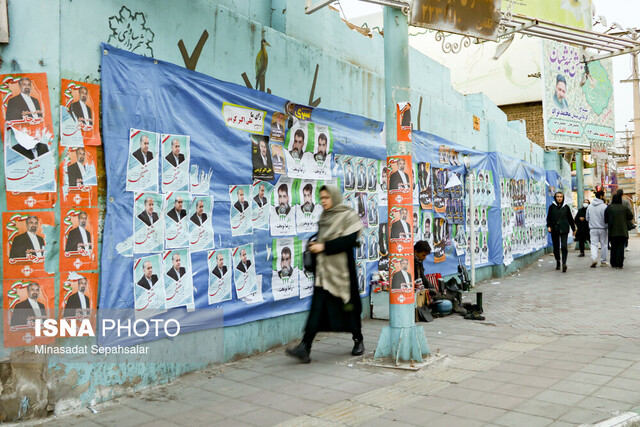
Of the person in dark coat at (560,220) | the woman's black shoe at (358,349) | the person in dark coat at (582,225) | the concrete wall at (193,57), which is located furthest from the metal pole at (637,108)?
the woman's black shoe at (358,349)

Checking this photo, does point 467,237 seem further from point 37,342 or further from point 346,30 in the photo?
point 37,342

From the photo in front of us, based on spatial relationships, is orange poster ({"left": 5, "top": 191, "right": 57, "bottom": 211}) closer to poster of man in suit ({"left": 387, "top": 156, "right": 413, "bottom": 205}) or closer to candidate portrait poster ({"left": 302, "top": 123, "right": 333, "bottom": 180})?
poster of man in suit ({"left": 387, "top": 156, "right": 413, "bottom": 205})

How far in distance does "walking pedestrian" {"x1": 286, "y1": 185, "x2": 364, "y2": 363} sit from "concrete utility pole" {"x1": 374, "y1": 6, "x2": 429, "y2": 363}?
410 mm

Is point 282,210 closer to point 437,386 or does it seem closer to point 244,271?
point 244,271

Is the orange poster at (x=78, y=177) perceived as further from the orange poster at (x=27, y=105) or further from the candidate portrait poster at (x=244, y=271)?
the candidate portrait poster at (x=244, y=271)

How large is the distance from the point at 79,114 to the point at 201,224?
1.57 metres

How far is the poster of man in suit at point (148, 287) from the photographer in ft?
15.4

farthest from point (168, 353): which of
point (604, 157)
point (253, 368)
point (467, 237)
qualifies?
point (604, 157)

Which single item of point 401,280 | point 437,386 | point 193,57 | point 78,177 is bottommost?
point 437,386

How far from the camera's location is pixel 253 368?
5.38 metres

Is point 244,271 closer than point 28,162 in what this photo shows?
No

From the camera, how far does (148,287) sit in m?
4.79

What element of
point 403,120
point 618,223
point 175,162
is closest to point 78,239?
point 175,162

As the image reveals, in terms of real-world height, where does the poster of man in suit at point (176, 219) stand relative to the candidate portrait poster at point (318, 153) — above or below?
below
